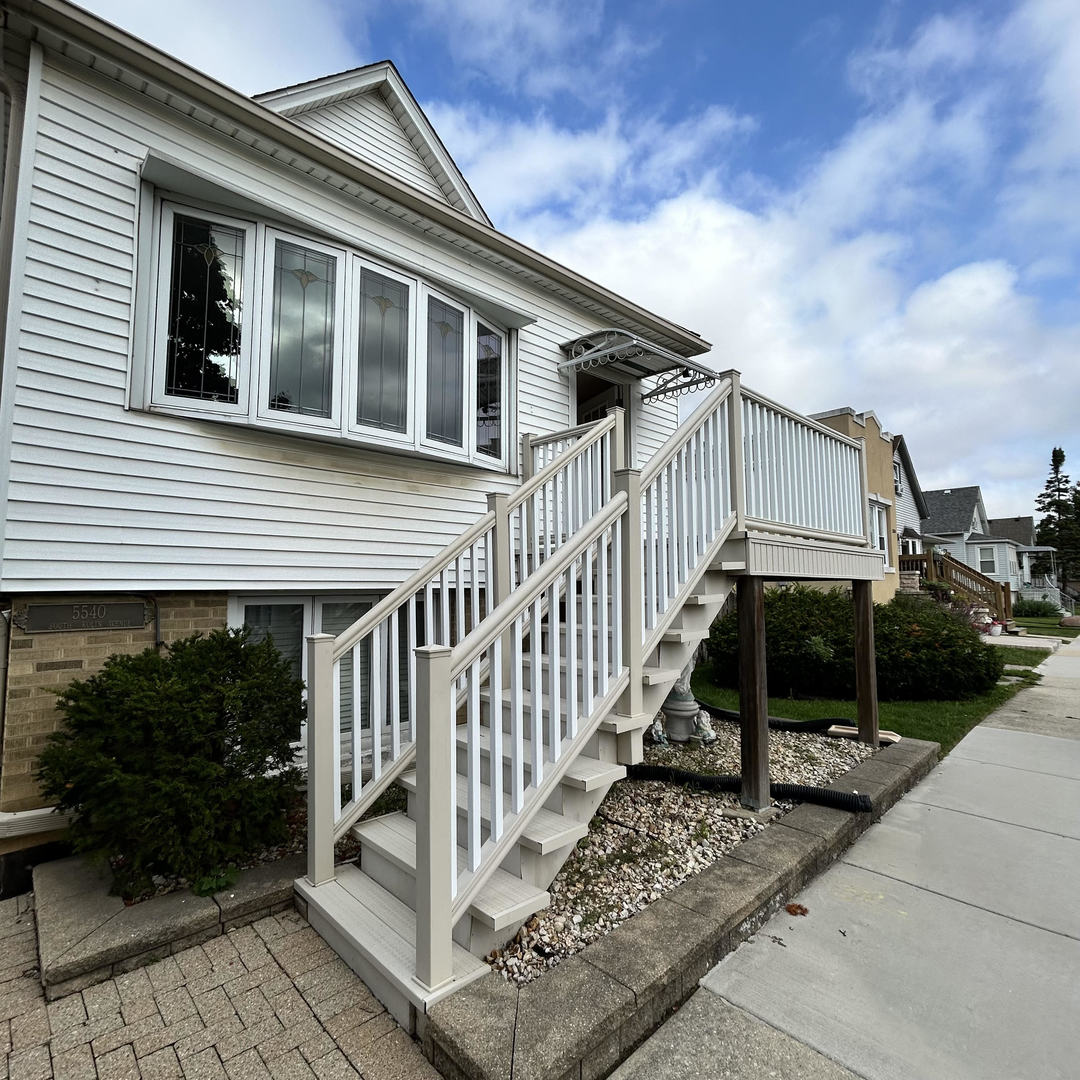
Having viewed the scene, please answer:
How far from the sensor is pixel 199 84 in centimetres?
357

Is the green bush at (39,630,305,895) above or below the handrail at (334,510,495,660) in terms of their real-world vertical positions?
below

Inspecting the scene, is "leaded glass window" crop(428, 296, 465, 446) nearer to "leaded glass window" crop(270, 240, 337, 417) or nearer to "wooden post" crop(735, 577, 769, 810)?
"leaded glass window" crop(270, 240, 337, 417)

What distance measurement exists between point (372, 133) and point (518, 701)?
5.90 metres

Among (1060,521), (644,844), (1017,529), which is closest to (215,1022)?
(644,844)

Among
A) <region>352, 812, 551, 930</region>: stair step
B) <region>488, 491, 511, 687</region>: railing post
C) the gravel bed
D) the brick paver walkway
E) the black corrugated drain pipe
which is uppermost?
<region>488, 491, 511, 687</region>: railing post

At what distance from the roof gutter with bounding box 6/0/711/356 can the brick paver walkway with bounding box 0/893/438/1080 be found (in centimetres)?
467

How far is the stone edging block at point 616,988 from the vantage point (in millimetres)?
1694

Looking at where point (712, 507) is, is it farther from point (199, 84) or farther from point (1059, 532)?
point (1059, 532)

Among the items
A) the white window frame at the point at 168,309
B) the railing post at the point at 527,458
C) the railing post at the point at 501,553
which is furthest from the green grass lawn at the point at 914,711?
the white window frame at the point at 168,309

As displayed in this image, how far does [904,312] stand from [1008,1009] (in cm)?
1614

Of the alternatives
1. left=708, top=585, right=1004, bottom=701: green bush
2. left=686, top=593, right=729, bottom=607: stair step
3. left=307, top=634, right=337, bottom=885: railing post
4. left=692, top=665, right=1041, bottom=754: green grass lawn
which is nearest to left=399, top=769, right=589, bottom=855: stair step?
left=307, top=634, right=337, bottom=885: railing post

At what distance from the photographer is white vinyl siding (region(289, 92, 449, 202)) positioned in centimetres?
530

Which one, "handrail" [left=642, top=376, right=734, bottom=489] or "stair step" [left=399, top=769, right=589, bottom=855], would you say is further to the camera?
"handrail" [left=642, top=376, right=734, bottom=489]

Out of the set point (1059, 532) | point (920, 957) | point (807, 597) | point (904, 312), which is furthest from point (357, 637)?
point (1059, 532)
